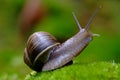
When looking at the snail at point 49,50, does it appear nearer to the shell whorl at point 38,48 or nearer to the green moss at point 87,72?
the shell whorl at point 38,48

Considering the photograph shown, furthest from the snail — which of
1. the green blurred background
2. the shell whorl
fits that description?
the green blurred background

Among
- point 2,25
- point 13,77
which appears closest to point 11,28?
point 2,25

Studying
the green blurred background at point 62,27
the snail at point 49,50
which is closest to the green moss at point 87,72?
the snail at point 49,50

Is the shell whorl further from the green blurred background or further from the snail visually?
the green blurred background

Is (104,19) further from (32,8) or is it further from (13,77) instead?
(13,77)

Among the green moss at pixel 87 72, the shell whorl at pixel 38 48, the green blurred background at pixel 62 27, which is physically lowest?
the green blurred background at pixel 62 27

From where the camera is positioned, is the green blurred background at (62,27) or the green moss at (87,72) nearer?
the green moss at (87,72)

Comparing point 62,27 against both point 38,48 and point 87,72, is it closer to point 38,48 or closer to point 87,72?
point 38,48
